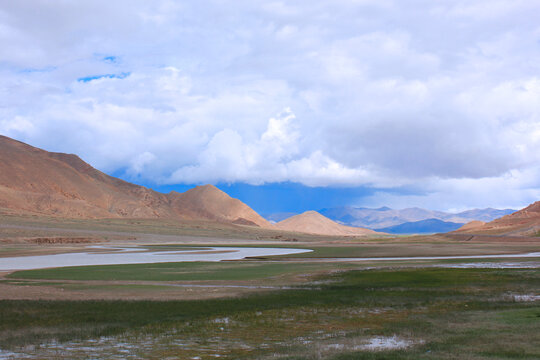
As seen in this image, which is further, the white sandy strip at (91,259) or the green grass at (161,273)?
the white sandy strip at (91,259)

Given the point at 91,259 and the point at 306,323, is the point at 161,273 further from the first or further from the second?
the point at 306,323

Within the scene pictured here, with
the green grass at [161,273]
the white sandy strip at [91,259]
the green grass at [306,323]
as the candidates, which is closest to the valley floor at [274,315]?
the green grass at [306,323]

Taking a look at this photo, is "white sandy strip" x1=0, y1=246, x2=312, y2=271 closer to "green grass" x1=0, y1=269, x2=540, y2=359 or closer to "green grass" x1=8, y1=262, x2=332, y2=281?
"green grass" x1=8, y1=262, x2=332, y2=281

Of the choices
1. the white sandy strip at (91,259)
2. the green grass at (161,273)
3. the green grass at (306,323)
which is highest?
the white sandy strip at (91,259)

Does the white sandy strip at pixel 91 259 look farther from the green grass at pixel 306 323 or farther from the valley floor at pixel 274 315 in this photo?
the green grass at pixel 306 323

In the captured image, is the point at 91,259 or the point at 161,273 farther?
the point at 91,259

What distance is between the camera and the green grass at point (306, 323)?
15625 millimetres

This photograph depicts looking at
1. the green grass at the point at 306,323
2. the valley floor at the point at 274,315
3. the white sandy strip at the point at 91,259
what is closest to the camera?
the green grass at the point at 306,323

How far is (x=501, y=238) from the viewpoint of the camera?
105 meters

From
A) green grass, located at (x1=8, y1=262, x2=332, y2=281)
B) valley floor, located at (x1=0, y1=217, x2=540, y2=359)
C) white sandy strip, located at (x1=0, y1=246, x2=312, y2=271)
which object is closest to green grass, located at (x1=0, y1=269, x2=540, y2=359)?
valley floor, located at (x1=0, y1=217, x2=540, y2=359)

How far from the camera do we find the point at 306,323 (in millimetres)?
20297

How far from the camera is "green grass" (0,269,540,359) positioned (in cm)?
1562

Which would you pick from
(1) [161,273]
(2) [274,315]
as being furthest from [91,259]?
(2) [274,315]

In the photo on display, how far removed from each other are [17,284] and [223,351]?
75.4ft
